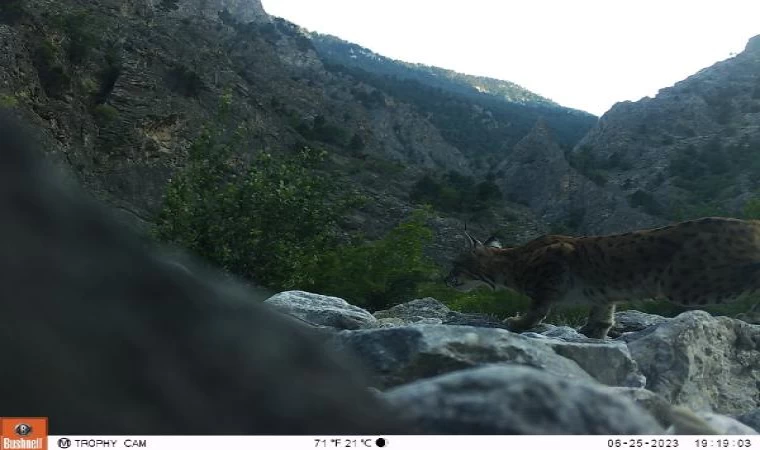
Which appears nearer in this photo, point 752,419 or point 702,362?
point 752,419

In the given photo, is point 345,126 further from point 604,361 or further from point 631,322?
point 604,361

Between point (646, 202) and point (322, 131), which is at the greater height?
point (322, 131)

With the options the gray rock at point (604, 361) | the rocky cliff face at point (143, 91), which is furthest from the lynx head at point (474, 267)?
the rocky cliff face at point (143, 91)

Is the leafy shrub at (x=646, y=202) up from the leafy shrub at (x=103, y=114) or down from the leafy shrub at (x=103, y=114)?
down

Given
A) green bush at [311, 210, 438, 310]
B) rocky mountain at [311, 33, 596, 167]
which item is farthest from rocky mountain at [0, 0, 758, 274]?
green bush at [311, 210, 438, 310]

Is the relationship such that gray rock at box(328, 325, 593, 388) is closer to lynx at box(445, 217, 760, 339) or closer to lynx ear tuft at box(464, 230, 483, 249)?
lynx at box(445, 217, 760, 339)

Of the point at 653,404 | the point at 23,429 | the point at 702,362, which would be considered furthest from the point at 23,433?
the point at 702,362

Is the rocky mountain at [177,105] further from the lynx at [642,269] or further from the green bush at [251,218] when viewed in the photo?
the lynx at [642,269]
